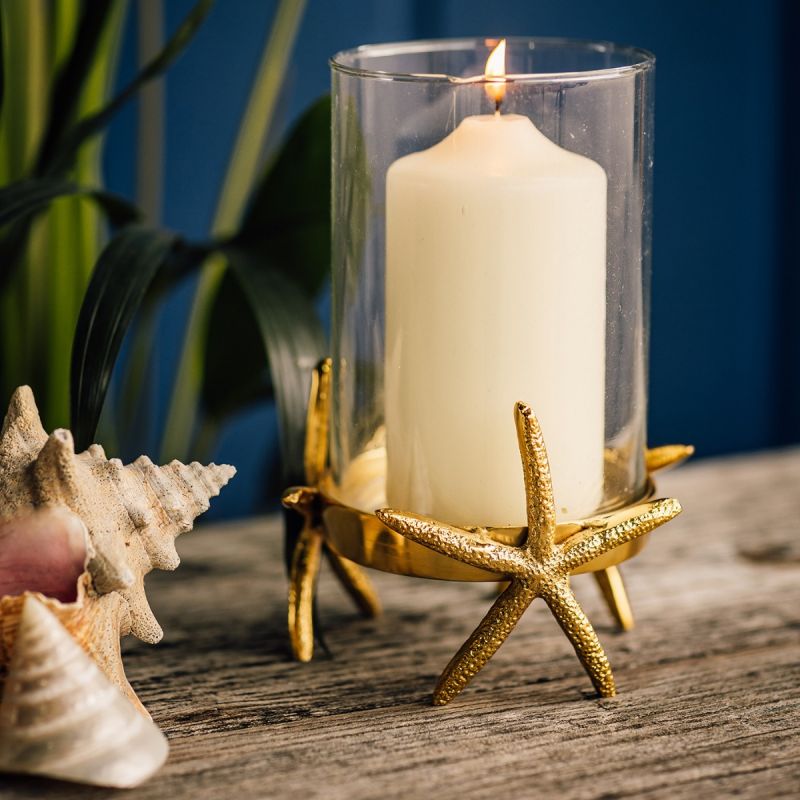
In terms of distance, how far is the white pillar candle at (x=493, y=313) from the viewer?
1.29 ft

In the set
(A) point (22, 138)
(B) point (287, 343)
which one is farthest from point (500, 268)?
(A) point (22, 138)

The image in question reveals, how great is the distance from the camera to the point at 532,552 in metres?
0.40

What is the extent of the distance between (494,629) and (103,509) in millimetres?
146

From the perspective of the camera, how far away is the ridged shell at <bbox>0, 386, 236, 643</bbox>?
36cm

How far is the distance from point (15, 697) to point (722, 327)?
96 cm

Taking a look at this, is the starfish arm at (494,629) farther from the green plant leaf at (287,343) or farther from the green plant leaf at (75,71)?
the green plant leaf at (75,71)

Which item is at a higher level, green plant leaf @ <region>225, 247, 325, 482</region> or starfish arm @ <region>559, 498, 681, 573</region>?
green plant leaf @ <region>225, 247, 325, 482</region>

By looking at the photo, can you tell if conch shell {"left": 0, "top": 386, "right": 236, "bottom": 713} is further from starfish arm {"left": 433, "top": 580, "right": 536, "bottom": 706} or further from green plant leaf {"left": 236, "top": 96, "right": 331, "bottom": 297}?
green plant leaf {"left": 236, "top": 96, "right": 331, "bottom": 297}

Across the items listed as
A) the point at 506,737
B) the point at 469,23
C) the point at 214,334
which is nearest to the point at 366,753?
the point at 506,737

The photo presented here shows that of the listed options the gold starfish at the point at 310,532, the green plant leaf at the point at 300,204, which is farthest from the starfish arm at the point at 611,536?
the green plant leaf at the point at 300,204

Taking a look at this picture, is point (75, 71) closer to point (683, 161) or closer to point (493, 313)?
point (493, 313)

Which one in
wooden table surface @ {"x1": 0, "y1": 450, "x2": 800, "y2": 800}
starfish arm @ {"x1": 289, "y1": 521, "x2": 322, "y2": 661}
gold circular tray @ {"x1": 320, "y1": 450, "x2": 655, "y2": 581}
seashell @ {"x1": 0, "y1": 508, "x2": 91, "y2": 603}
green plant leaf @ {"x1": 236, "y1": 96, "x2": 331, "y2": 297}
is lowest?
wooden table surface @ {"x1": 0, "y1": 450, "x2": 800, "y2": 800}

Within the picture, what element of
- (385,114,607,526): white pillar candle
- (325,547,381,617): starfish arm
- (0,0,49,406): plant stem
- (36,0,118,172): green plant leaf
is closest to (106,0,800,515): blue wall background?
(0,0,49,406): plant stem

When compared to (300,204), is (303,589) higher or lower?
lower
